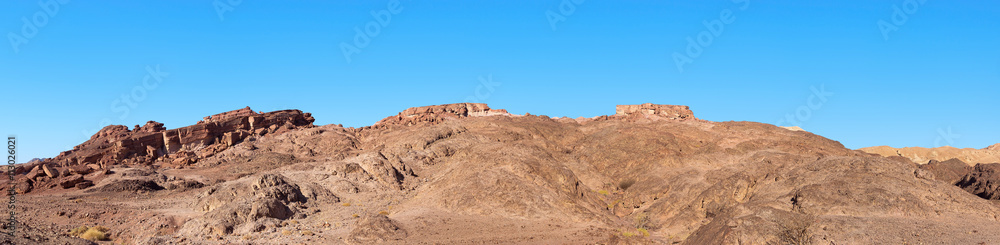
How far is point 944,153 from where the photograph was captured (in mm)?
117000

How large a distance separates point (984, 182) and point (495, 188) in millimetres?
41029

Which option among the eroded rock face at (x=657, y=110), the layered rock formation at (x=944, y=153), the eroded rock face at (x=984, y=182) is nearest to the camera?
the eroded rock face at (x=984, y=182)

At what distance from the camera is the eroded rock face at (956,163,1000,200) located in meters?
55.5

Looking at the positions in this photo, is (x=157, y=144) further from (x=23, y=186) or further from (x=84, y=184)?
(x=23, y=186)

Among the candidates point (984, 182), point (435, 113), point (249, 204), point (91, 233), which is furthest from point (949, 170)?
point (91, 233)

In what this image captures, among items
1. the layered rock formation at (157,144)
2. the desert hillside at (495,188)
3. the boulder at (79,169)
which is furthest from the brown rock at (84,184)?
the boulder at (79,169)

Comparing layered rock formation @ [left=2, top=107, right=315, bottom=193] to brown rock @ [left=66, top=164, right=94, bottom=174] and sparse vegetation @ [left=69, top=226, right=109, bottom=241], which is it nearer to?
brown rock @ [left=66, top=164, right=94, bottom=174]

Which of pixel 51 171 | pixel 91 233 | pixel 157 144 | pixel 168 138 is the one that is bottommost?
pixel 91 233

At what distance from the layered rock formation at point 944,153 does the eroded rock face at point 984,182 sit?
4990cm

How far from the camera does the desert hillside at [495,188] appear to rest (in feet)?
Result: 144

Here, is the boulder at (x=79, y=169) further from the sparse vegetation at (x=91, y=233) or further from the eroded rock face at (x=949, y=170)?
the eroded rock face at (x=949, y=170)

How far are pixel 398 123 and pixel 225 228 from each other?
56.3 m

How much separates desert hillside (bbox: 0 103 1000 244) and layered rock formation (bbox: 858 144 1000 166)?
42.3m

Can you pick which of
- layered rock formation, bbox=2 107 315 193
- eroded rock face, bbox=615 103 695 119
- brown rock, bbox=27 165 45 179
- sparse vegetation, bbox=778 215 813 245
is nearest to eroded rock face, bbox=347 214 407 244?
sparse vegetation, bbox=778 215 813 245
